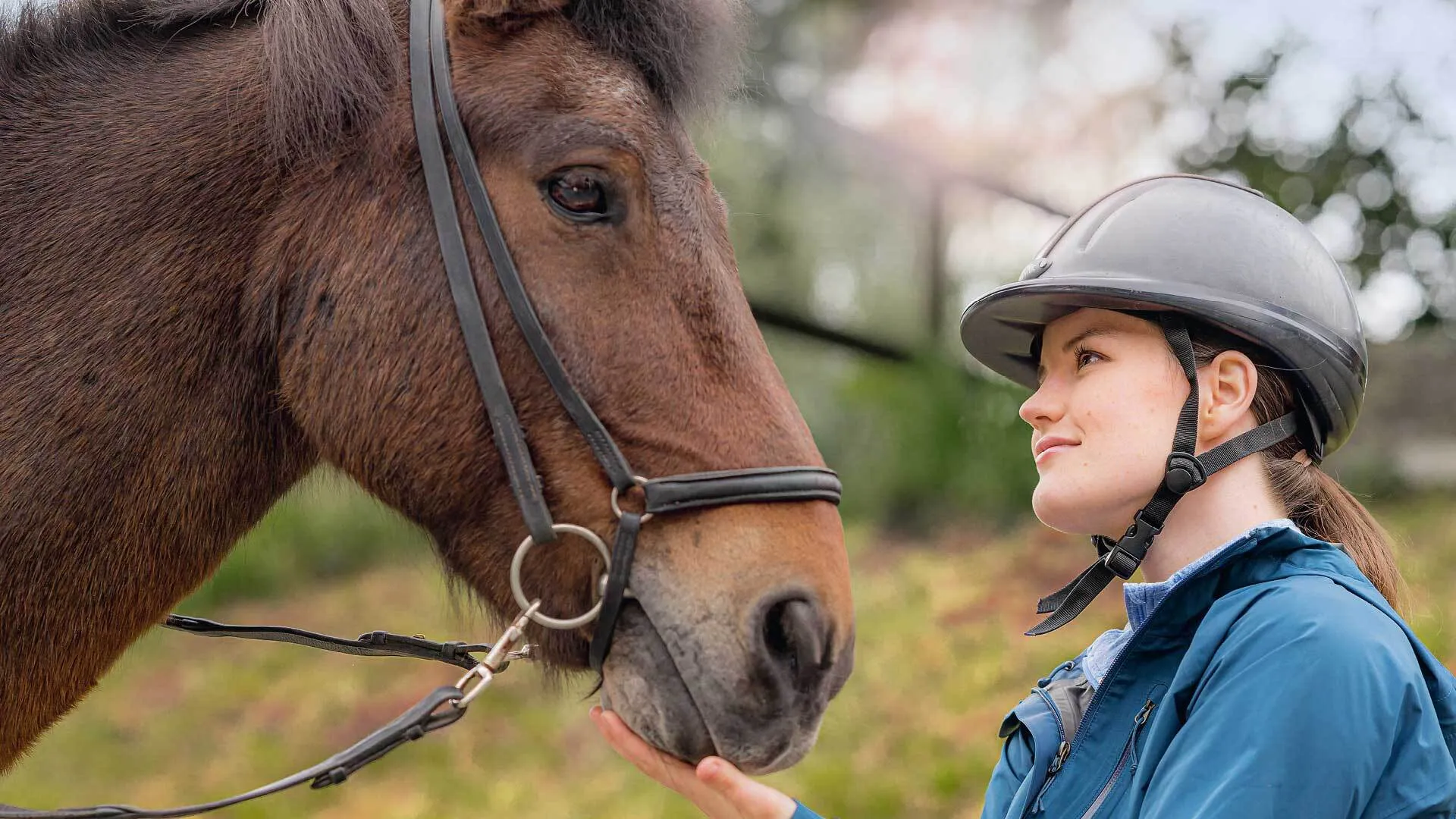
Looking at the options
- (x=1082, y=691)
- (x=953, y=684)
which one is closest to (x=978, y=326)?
(x=1082, y=691)

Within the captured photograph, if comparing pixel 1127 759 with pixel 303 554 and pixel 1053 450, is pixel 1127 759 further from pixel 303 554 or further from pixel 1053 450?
pixel 303 554

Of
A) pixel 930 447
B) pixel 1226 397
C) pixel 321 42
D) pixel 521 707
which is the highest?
pixel 321 42

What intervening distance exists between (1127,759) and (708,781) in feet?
2.04

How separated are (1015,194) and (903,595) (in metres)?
2.90

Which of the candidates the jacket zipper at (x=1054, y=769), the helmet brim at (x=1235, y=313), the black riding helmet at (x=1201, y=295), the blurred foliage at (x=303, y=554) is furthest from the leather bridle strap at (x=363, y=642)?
the blurred foliage at (x=303, y=554)

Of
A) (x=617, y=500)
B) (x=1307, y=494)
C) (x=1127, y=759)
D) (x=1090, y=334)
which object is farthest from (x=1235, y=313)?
(x=617, y=500)

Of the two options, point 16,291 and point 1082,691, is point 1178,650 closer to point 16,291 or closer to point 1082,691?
point 1082,691

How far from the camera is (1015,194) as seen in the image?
7.20 meters

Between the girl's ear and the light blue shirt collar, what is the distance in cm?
16

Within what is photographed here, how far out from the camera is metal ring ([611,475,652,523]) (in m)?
1.68

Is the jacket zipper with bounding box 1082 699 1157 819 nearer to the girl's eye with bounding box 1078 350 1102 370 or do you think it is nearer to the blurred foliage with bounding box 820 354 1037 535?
the girl's eye with bounding box 1078 350 1102 370

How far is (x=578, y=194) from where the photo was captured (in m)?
1.78

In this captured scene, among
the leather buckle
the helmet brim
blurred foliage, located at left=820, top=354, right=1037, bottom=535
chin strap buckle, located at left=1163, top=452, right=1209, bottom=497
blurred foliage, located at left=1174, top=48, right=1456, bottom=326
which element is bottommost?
blurred foliage, located at left=820, top=354, right=1037, bottom=535

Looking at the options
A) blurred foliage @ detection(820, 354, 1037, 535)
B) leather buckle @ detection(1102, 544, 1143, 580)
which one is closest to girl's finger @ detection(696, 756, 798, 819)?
leather buckle @ detection(1102, 544, 1143, 580)
